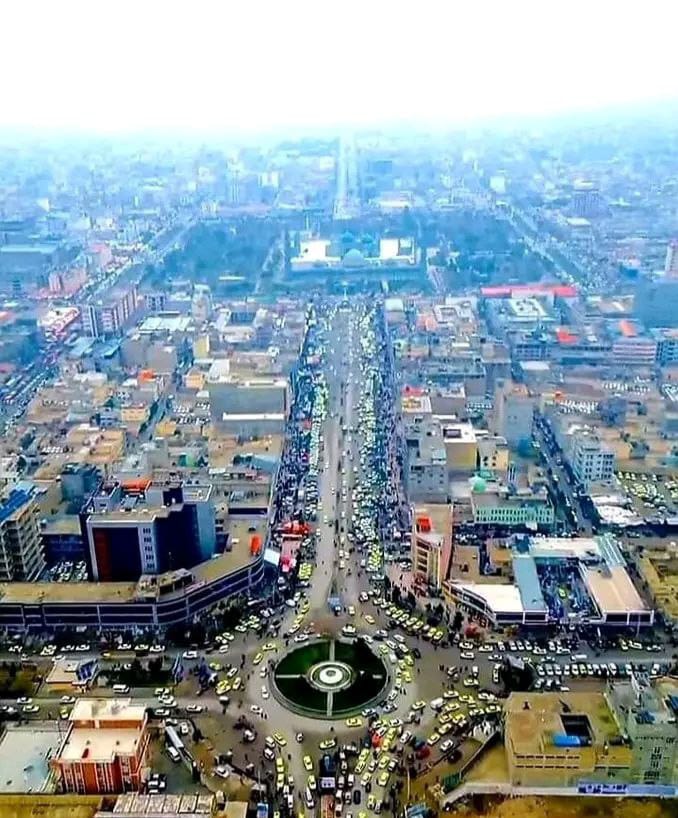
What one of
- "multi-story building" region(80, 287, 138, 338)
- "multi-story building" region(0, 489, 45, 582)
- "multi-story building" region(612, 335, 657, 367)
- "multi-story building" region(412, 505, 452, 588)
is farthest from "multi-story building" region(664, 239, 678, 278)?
"multi-story building" region(0, 489, 45, 582)

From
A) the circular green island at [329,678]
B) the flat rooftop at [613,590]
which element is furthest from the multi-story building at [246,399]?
the flat rooftop at [613,590]

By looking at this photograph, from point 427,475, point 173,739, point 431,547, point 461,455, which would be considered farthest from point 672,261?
point 173,739

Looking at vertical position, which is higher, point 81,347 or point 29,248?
point 29,248

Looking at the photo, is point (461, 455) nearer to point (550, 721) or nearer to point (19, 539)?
point (550, 721)

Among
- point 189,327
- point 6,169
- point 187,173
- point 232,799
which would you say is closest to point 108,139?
point 6,169

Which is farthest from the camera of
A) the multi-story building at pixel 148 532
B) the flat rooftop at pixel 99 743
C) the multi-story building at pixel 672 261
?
the multi-story building at pixel 672 261

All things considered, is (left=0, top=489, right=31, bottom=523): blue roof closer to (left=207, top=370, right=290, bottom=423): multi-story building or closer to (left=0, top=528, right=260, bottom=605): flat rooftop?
(left=0, top=528, right=260, bottom=605): flat rooftop

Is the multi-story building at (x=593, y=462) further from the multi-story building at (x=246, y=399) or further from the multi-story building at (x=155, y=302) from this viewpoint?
the multi-story building at (x=155, y=302)
